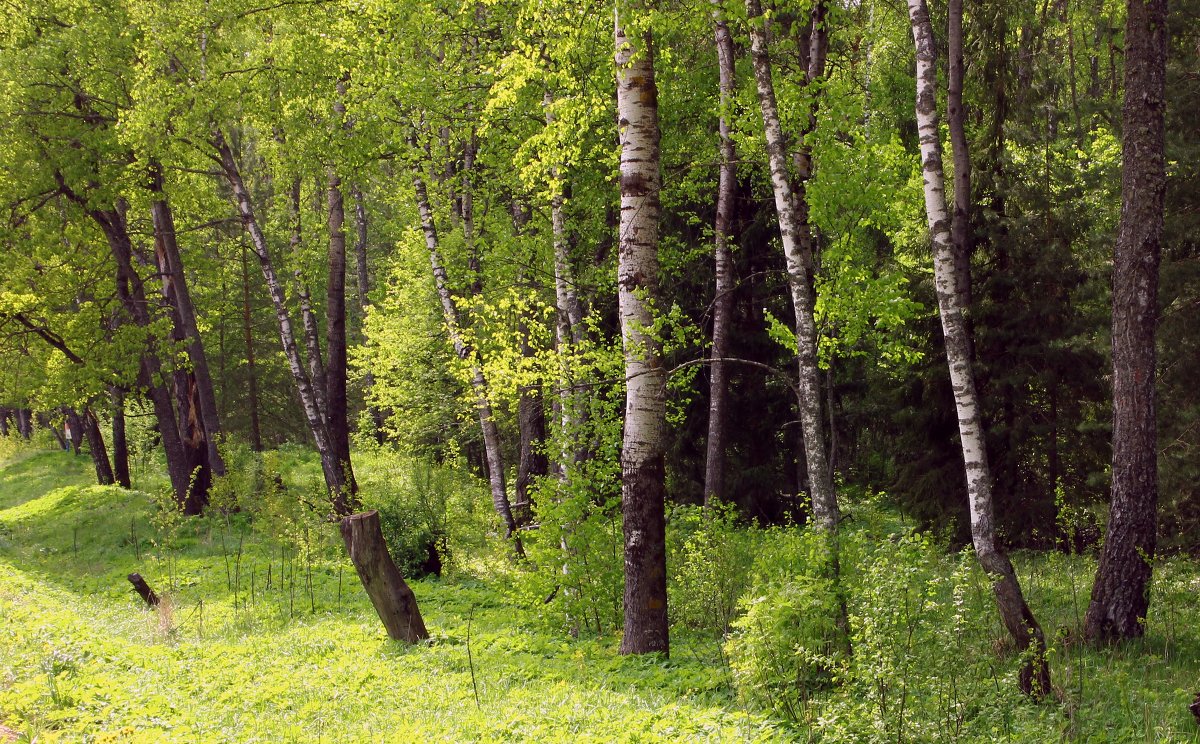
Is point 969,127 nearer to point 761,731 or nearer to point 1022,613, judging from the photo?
point 1022,613

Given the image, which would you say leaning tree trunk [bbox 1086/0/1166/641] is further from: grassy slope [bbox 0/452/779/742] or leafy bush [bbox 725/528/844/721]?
grassy slope [bbox 0/452/779/742]

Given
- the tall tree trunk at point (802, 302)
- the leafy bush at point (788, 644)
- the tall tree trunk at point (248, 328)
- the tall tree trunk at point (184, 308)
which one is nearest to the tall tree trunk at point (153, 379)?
the tall tree trunk at point (184, 308)

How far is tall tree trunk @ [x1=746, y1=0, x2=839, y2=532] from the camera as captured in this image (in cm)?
917

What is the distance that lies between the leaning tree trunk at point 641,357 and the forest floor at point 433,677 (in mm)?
585

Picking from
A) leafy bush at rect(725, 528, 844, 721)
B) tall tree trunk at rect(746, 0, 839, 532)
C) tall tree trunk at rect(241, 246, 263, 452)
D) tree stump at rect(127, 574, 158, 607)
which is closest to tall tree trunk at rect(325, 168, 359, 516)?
tree stump at rect(127, 574, 158, 607)

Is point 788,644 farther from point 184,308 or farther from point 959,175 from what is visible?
point 184,308

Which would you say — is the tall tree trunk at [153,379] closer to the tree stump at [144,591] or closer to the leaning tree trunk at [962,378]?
the tree stump at [144,591]

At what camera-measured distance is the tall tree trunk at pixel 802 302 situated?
9172 mm

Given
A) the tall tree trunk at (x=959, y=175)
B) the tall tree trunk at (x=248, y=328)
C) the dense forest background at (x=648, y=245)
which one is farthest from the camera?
Answer: the tall tree trunk at (x=248, y=328)

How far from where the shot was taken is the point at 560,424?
12.3 m

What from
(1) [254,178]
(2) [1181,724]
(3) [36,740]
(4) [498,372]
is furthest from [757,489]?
(1) [254,178]

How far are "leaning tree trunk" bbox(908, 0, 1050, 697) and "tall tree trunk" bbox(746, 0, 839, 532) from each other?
4.34ft

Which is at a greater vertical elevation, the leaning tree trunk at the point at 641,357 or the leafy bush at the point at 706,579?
the leaning tree trunk at the point at 641,357

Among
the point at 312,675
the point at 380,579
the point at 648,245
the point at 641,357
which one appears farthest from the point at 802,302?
the point at 312,675
